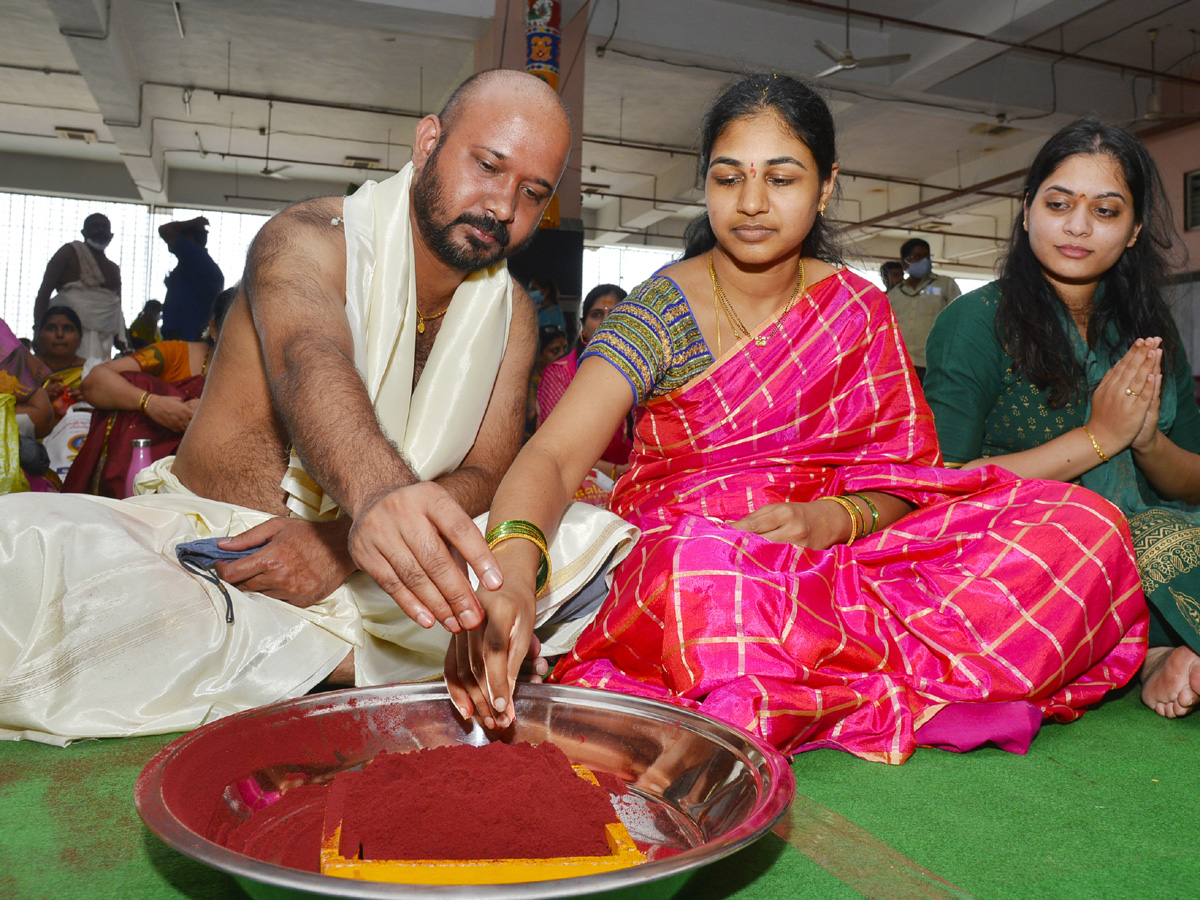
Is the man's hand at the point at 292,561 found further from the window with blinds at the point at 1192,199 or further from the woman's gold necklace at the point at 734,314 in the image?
the window with blinds at the point at 1192,199

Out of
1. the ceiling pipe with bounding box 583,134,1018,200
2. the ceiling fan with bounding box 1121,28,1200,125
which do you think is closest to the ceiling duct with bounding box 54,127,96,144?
the ceiling pipe with bounding box 583,134,1018,200

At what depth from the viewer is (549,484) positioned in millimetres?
1534

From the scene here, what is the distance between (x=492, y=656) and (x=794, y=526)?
74cm

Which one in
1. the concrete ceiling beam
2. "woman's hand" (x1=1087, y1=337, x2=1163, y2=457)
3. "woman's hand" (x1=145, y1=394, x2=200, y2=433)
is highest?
→ the concrete ceiling beam

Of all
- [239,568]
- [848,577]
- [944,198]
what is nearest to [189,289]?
[239,568]

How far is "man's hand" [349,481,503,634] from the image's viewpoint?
3.46ft

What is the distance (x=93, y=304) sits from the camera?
813cm

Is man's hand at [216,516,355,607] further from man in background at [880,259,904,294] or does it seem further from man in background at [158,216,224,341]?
man in background at [880,259,904,294]

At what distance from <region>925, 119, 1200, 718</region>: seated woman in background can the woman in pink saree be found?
390 mm

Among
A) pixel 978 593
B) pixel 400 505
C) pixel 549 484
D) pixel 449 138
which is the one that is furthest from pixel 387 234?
pixel 978 593

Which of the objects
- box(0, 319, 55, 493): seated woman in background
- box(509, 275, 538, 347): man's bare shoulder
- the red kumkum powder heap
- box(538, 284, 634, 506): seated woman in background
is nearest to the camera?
the red kumkum powder heap

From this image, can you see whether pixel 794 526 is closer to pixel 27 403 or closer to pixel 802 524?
pixel 802 524

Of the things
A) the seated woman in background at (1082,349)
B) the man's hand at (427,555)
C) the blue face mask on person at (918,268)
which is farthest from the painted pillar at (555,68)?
the man's hand at (427,555)

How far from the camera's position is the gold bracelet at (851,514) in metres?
1.85
